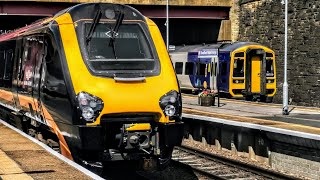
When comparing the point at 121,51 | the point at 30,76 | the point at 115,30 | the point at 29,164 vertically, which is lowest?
the point at 29,164

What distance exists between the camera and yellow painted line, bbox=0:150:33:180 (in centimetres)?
818

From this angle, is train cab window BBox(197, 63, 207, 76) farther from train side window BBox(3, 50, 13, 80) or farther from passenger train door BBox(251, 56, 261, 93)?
train side window BBox(3, 50, 13, 80)

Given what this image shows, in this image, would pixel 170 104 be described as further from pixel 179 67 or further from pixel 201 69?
pixel 179 67

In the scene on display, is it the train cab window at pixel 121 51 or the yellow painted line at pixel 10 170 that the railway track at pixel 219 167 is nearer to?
the train cab window at pixel 121 51

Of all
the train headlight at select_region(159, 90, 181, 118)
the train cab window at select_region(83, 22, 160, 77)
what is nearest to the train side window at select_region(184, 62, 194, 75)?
the train cab window at select_region(83, 22, 160, 77)

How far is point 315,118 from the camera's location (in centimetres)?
1875

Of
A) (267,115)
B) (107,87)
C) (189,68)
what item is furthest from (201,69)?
(107,87)

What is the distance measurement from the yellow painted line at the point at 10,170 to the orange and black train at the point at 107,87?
106 centimetres

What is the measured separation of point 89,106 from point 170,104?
61.6 inches

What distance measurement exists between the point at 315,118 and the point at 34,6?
26140 mm

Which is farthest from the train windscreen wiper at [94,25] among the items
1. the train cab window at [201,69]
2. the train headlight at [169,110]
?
the train cab window at [201,69]

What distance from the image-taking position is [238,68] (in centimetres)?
3002

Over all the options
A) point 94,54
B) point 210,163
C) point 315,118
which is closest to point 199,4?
point 315,118

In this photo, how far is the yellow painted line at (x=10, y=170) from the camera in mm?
8180
